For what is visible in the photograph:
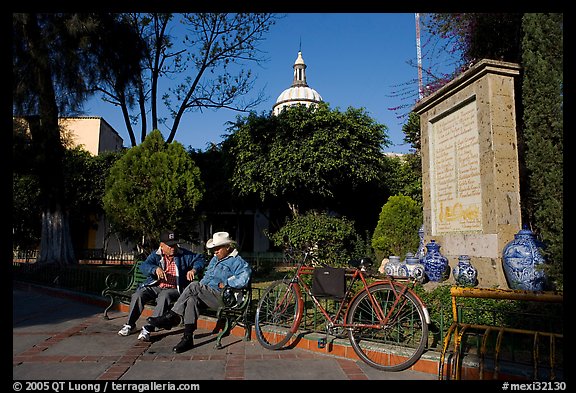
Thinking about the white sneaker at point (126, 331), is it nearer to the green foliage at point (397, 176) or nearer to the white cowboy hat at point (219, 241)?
the white cowboy hat at point (219, 241)

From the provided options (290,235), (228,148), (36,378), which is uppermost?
(228,148)

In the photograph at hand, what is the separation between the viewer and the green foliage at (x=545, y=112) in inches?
178

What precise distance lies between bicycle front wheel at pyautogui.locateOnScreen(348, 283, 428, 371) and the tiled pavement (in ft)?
0.44

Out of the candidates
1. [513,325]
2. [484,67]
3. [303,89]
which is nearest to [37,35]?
[484,67]

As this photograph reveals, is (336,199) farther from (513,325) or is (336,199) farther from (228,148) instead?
(513,325)

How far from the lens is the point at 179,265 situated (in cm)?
538

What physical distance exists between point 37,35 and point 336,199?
11.3 meters

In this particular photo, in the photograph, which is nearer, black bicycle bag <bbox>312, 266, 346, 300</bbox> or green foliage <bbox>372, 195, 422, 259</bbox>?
black bicycle bag <bbox>312, 266, 346, 300</bbox>

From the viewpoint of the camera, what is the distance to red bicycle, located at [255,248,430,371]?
12.8 ft

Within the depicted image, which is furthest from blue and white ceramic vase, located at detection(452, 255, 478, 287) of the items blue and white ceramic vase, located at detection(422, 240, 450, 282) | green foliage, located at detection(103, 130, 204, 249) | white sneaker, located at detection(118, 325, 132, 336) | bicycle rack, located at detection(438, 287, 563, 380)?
green foliage, located at detection(103, 130, 204, 249)

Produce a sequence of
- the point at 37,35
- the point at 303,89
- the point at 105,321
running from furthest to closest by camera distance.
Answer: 1. the point at 303,89
2. the point at 37,35
3. the point at 105,321

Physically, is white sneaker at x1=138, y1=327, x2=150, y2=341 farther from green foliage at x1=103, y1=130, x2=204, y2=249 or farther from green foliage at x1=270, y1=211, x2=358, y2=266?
green foliage at x1=270, y1=211, x2=358, y2=266

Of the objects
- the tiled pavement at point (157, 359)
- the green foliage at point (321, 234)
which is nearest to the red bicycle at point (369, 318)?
the tiled pavement at point (157, 359)

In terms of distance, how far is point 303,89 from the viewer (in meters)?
60.6
